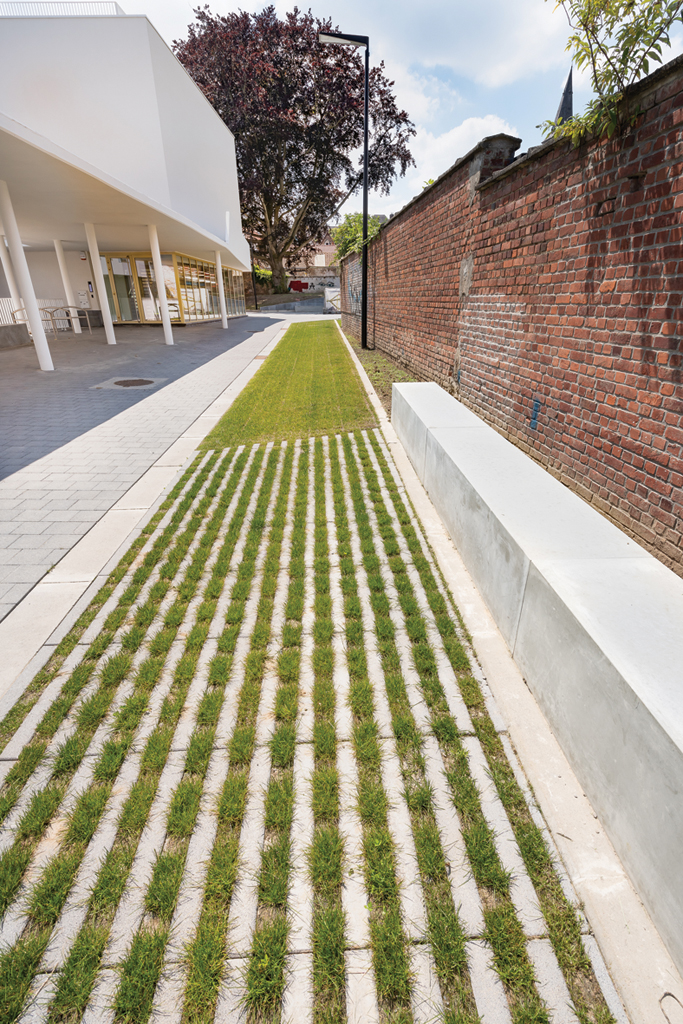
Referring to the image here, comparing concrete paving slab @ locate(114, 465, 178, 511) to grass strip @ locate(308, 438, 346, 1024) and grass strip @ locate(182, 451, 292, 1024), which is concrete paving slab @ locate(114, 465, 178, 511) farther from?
grass strip @ locate(308, 438, 346, 1024)

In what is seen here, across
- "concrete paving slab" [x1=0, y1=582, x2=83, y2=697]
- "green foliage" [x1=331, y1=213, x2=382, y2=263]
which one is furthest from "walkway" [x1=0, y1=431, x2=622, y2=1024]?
"green foliage" [x1=331, y1=213, x2=382, y2=263]

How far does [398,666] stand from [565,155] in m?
4.28

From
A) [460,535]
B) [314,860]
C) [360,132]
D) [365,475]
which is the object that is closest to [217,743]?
[314,860]

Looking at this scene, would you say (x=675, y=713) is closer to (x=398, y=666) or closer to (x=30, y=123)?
(x=398, y=666)

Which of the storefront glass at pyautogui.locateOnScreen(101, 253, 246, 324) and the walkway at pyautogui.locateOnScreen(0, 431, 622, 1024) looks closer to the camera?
the walkway at pyautogui.locateOnScreen(0, 431, 622, 1024)

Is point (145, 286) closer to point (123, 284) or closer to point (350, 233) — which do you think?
point (123, 284)

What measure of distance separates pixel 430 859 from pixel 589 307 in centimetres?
373

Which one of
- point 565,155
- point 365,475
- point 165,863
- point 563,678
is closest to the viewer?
point 165,863

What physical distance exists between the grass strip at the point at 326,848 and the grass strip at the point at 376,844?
0.12 m

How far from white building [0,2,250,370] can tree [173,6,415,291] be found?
507 inches

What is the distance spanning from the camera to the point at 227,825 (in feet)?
6.65

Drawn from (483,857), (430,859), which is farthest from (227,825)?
(483,857)

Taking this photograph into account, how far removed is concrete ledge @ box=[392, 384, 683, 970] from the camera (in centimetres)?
164

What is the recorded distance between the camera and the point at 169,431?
7.49 m
